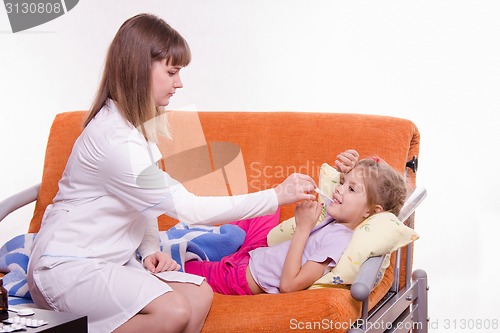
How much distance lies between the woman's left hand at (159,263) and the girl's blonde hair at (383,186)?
56 centimetres

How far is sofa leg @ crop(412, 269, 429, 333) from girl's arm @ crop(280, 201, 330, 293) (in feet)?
1.72

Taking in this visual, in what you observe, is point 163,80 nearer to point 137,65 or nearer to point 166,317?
point 137,65

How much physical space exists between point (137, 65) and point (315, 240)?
2.19 feet

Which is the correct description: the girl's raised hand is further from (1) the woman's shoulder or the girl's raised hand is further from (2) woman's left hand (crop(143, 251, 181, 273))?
(1) the woman's shoulder

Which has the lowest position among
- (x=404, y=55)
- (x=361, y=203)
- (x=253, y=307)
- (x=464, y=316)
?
(x=464, y=316)

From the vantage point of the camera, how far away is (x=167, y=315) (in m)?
1.69

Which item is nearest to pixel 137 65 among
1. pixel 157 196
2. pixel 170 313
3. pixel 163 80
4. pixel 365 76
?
pixel 163 80

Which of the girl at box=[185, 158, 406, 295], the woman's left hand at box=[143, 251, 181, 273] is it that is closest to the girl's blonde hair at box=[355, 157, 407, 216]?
the girl at box=[185, 158, 406, 295]

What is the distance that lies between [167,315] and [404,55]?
1.75 meters

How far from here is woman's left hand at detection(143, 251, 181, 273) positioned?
1966 millimetres

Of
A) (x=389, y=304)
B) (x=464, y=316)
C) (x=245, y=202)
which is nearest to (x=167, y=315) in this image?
(x=245, y=202)

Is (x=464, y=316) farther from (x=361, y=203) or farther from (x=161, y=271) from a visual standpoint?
(x=161, y=271)

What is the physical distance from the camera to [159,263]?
6.46 feet

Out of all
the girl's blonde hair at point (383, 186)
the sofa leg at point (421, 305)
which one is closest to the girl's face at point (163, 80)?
the girl's blonde hair at point (383, 186)
